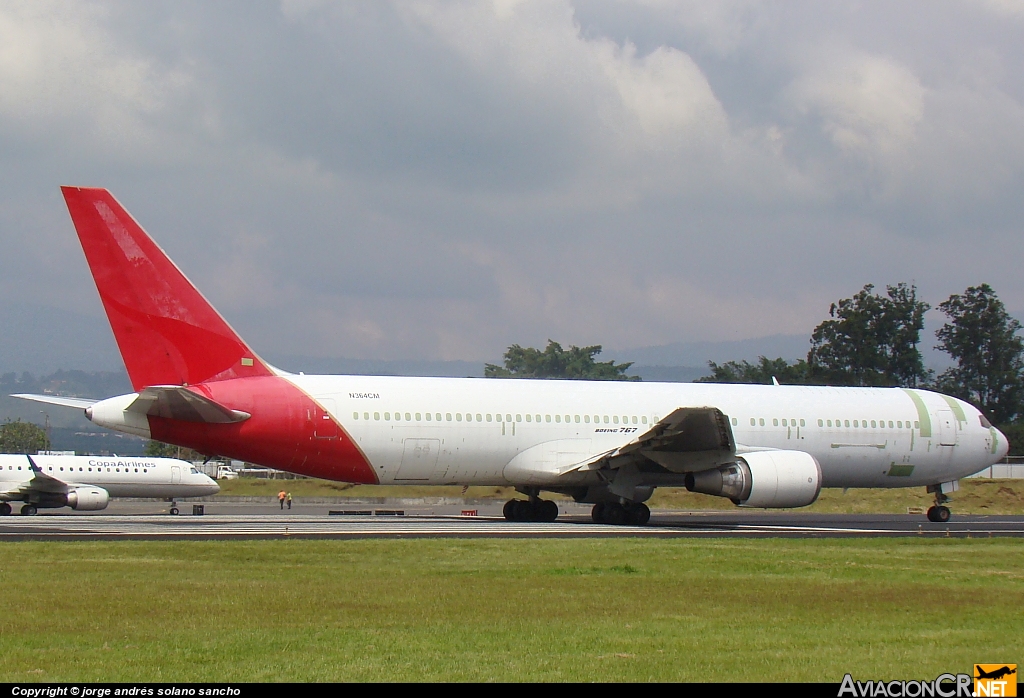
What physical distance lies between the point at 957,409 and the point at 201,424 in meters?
22.0

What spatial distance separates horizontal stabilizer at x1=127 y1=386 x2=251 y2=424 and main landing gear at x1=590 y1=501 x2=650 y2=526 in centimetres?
956

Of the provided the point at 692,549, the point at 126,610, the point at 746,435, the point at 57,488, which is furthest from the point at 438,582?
the point at 57,488

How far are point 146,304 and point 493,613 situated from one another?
1617cm

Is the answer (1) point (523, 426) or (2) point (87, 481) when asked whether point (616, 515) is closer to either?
Result: (1) point (523, 426)

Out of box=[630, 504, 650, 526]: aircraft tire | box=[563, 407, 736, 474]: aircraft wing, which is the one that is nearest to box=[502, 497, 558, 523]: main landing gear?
box=[630, 504, 650, 526]: aircraft tire

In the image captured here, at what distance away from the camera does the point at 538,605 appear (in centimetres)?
1219

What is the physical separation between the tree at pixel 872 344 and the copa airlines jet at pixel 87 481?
155ft

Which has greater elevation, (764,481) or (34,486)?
(764,481)

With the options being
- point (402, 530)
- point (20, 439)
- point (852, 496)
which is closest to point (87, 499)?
point (402, 530)

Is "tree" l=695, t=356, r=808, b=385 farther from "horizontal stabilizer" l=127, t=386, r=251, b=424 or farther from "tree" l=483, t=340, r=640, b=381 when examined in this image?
"horizontal stabilizer" l=127, t=386, r=251, b=424

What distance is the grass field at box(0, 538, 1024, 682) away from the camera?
8.55 metres

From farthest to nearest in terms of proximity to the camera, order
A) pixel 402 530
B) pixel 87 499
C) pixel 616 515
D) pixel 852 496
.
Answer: pixel 852 496 < pixel 87 499 < pixel 616 515 < pixel 402 530

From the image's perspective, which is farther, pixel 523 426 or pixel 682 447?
pixel 523 426

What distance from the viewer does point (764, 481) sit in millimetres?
26734
